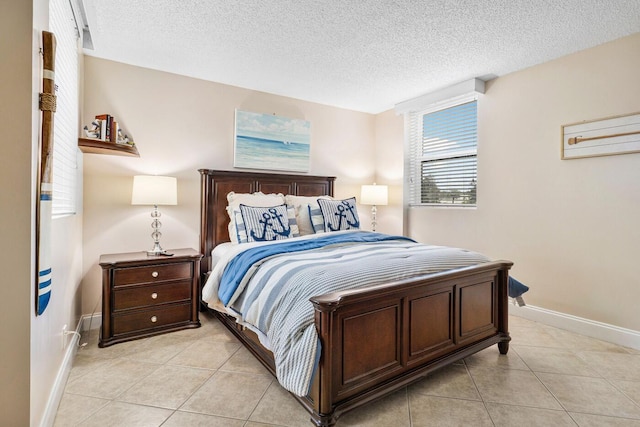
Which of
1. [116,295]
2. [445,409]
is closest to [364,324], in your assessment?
[445,409]

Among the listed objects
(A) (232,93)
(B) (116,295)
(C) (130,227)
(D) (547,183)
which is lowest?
(B) (116,295)

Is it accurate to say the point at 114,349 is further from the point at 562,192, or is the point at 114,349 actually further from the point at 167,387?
the point at 562,192

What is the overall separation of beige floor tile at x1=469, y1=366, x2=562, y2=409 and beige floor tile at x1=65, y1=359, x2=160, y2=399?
2077 mm

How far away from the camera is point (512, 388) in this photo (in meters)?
A: 1.94

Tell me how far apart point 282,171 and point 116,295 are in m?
2.14

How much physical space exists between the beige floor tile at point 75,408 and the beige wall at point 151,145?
4.39ft

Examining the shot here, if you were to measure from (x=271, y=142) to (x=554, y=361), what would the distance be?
328cm

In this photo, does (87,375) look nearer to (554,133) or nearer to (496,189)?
(496,189)

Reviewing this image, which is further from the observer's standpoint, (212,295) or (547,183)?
(547,183)

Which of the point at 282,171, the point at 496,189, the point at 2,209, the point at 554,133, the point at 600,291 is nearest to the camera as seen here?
the point at 2,209

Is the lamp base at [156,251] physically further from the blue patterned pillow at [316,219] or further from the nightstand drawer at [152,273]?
the blue patterned pillow at [316,219]

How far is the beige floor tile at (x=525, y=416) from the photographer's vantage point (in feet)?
5.33

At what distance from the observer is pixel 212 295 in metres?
2.45

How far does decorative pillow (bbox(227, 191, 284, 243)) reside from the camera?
10.2ft
